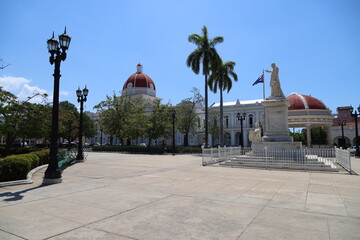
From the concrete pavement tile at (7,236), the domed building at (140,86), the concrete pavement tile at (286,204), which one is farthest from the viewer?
the domed building at (140,86)

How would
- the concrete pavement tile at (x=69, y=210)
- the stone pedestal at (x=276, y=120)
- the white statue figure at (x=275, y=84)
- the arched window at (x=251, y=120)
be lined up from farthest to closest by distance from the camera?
1. the arched window at (x=251, y=120)
2. the white statue figure at (x=275, y=84)
3. the stone pedestal at (x=276, y=120)
4. the concrete pavement tile at (x=69, y=210)

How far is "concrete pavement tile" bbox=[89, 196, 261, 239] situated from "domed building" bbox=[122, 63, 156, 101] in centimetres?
6407

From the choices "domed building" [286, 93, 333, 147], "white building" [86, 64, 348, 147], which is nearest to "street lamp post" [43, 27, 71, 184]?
"white building" [86, 64, 348, 147]

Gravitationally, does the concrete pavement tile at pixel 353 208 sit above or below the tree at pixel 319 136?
below

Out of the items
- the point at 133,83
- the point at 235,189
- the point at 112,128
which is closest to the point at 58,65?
the point at 235,189

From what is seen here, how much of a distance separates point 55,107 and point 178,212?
24.1 feet

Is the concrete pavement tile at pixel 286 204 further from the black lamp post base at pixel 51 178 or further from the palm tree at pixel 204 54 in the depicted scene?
the palm tree at pixel 204 54

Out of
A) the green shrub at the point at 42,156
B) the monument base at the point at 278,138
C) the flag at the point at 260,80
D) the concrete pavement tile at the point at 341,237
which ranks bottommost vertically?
the concrete pavement tile at the point at 341,237

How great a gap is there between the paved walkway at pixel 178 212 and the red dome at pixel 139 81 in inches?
2525

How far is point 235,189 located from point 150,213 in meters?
3.78

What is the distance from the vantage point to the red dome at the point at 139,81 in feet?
233

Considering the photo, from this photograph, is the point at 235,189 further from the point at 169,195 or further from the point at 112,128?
the point at 112,128

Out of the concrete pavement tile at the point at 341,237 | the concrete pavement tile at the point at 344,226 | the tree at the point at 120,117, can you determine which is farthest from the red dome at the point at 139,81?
the concrete pavement tile at the point at 341,237

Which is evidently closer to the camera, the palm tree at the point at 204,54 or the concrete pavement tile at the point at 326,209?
the concrete pavement tile at the point at 326,209
